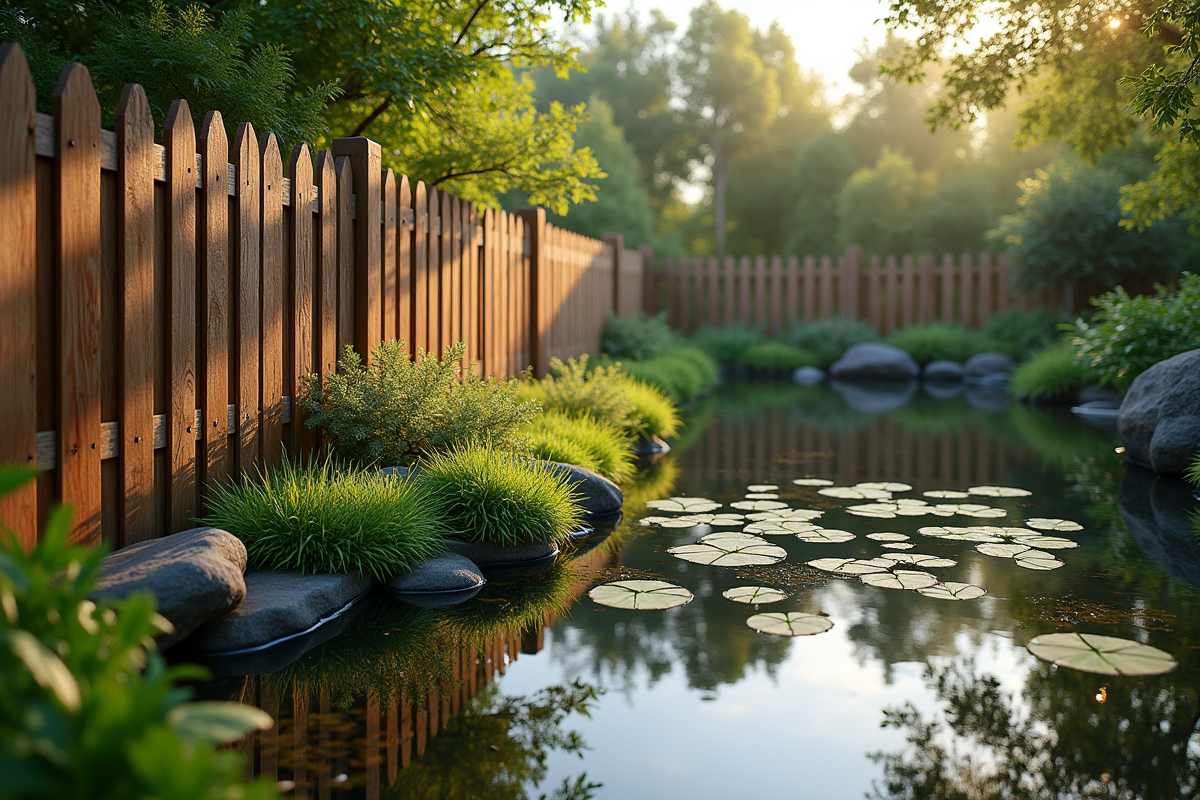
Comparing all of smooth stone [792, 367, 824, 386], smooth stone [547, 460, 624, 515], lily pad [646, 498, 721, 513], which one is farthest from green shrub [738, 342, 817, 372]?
smooth stone [547, 460, 624, 515]

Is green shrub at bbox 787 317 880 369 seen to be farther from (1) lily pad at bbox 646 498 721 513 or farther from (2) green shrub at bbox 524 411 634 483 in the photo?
(1) lily pad at bbox 646 498 721 513

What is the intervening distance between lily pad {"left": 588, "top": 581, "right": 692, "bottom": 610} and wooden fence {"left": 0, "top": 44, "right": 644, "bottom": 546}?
1826 millimetres

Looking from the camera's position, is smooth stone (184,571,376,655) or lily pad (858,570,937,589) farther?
lily pad (858,570,937,589)

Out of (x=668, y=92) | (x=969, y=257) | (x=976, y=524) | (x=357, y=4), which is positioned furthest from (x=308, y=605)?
(x=668, y=92)

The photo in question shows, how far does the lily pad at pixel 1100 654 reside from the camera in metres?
3.25

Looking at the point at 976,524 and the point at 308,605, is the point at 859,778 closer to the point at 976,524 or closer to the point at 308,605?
the point at 308,605

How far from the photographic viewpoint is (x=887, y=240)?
86.0 feet

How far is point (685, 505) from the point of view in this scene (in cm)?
614

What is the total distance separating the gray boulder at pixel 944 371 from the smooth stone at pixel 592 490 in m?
12.5

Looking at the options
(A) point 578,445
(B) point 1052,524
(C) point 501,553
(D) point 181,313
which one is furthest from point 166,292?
(B) point 1052,524

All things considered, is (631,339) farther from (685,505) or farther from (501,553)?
(501,553)

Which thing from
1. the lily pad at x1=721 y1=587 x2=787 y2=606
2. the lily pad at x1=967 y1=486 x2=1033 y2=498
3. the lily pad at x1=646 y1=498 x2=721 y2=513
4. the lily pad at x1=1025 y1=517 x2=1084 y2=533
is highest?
the lily pad at x1=967 y1=486 x2=1033 y2=498

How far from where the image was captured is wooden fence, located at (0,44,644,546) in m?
3.29

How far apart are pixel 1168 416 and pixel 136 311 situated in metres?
6.92
